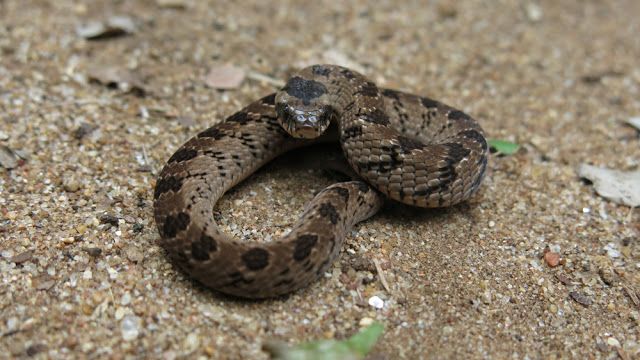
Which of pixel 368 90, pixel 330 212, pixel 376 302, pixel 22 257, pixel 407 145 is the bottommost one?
pixel 22 257

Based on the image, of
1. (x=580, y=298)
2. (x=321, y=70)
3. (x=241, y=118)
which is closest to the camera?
(x=580, y=298)

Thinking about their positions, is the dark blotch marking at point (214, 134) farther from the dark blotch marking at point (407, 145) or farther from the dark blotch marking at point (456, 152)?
the dark blotch marking at point (456, 152)

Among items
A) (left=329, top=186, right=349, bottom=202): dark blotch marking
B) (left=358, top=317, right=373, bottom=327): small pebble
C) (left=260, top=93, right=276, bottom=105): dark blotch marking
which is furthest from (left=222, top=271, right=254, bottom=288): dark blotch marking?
(left=260, top=93, right=276, bottom=105): dark blotch marking

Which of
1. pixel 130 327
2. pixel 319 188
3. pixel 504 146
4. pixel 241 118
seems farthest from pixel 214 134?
pixel 504 146

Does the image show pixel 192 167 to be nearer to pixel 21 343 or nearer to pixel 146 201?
pixel 146 201

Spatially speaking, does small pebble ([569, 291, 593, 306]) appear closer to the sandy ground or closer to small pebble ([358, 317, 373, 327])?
the sandy ground

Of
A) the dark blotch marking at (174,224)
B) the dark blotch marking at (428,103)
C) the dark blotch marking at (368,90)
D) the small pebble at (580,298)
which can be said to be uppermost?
the dark blotch marking at (368,90)

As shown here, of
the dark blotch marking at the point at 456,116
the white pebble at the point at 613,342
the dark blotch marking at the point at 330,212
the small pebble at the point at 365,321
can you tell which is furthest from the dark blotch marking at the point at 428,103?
the white pebble at the point at 613,342

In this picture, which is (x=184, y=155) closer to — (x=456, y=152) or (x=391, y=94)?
(x=391, y=94)
